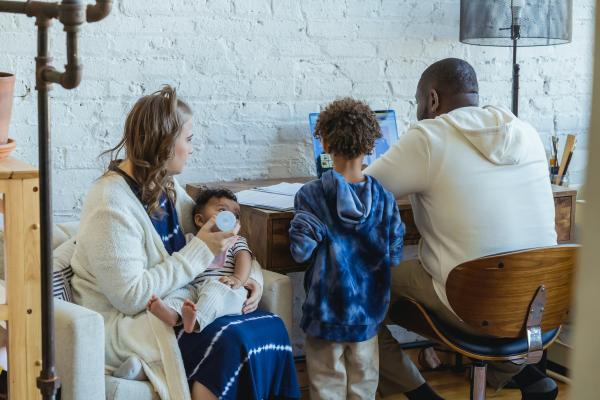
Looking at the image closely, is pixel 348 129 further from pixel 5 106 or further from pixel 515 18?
pixel 515 18

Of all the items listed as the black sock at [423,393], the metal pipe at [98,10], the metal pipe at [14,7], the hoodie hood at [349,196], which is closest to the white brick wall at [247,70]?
the hoodie hood at [349,196]

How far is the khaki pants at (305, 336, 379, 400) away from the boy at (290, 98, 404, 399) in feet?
0.04

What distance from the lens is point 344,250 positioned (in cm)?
222

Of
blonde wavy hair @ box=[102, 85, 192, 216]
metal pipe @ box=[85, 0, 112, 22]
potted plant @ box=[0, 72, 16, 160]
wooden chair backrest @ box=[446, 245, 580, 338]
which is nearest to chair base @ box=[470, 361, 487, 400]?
wooden chair backrest @ box=[446, 245, 580, 338]

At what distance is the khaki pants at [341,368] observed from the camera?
2318mm

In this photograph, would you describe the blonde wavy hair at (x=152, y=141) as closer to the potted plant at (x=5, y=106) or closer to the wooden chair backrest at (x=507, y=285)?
the potted plant at (x=5, y=106)

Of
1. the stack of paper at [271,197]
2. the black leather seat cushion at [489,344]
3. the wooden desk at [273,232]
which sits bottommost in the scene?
the black leather seat cushion at [489,344]

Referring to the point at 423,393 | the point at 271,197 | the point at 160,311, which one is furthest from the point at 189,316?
the point at 423,393

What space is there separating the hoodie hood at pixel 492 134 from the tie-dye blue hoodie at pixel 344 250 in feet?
0.90

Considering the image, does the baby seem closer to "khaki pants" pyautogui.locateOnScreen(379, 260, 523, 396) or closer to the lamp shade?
"khaki pants" pyautogui.locateOnScreen(379, 260, 523, 396)

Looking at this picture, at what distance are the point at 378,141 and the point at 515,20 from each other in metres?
0.66

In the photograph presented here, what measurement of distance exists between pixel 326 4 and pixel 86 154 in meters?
1.02

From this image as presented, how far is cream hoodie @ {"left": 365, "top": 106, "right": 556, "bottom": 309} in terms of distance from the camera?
2223 mm

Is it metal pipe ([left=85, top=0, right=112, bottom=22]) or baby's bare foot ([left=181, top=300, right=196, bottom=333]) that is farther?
baby's bare foot ([left=181, top=300, right=196, bottom=333])
